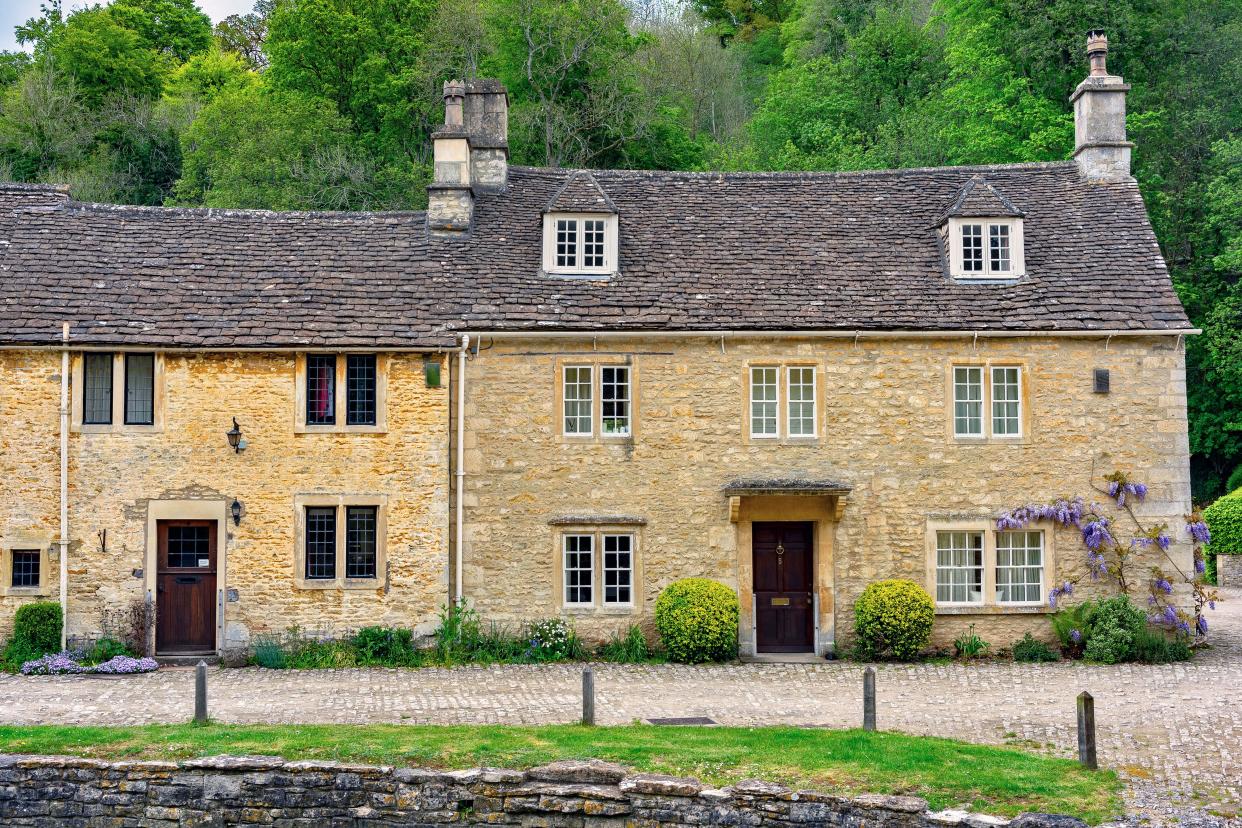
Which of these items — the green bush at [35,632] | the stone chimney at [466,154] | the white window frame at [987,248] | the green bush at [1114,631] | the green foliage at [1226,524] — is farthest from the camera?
the green foliage at [1226,524]

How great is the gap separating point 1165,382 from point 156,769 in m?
17.9

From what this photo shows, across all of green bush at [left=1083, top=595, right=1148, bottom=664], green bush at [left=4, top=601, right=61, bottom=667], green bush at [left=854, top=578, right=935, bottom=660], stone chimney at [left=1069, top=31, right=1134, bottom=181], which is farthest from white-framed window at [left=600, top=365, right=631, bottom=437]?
stone chimney at [left=1069, top=31, right=1134, bottom=181]

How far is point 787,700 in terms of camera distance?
1822cm

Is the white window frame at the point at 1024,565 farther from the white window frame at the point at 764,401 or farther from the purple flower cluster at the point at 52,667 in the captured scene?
the purple flower cluster at the point at 52,667

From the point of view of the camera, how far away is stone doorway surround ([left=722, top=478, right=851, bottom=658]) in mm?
22516

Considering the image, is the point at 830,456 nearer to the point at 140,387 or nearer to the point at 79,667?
the point at 140,387

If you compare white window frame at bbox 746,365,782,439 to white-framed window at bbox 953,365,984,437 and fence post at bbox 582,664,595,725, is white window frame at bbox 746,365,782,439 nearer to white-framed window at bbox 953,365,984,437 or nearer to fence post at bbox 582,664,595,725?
white-framed window at bbox 953,365,984,437

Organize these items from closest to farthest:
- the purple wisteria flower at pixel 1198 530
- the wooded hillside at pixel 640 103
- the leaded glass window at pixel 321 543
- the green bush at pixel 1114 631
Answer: the green bush at pixel 1114 631, the leaded glass window at pixel 321 543, the purple wisteria flower at pixel 1198 530, the wooded hillside at pixel 640 103

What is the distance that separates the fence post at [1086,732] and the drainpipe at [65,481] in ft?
53.5

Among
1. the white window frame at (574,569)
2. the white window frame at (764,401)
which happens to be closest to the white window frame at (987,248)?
the white window frame at (764,401)

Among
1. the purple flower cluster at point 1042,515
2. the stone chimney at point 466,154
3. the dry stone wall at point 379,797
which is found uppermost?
the stone chimney at point 466,154

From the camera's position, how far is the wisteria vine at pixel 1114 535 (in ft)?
73.5

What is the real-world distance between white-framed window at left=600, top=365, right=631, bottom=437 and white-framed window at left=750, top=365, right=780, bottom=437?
2256 millimetres

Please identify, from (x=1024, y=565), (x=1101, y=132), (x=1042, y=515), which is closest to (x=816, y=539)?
(x=1024, y=565)
